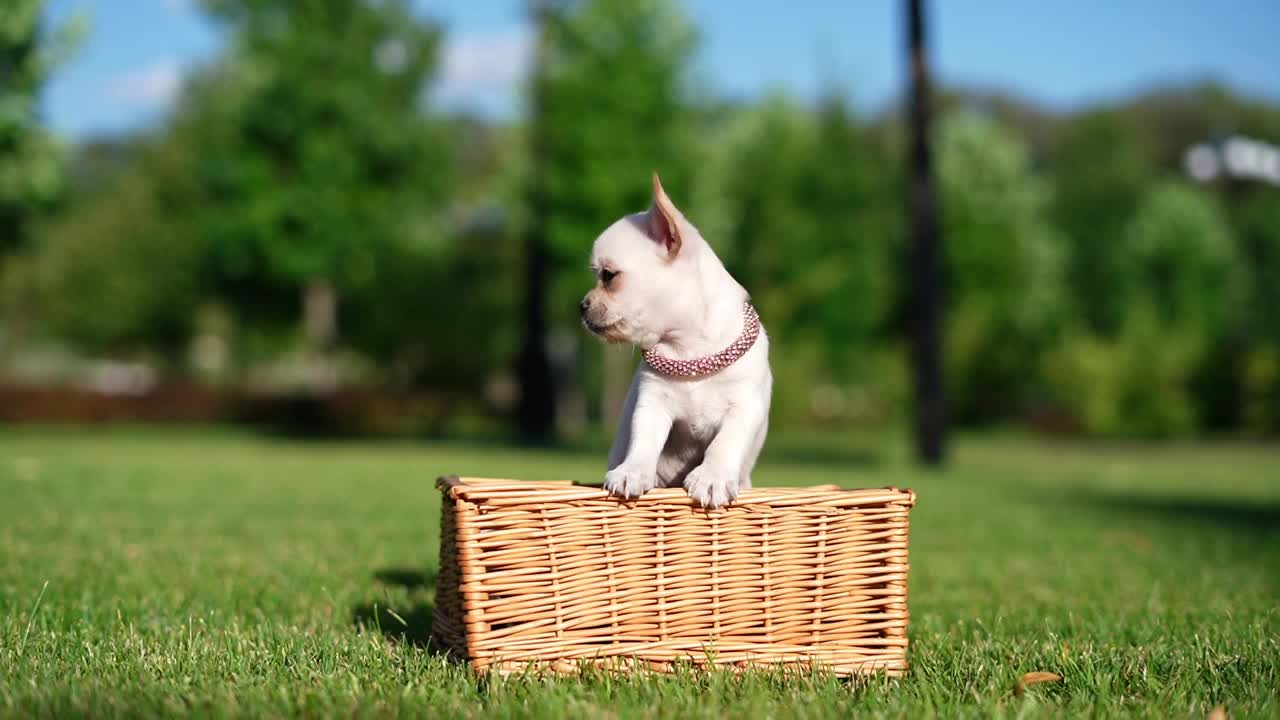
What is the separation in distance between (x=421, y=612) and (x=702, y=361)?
5.48ft

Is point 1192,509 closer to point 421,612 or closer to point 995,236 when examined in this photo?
point 421,612

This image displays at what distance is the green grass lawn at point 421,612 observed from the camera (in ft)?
9.66

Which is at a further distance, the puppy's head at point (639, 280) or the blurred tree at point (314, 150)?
the blurred tree at point (314, 150)

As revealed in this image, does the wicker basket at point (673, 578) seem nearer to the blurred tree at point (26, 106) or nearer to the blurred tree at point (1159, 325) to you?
the blurred tree at point (26, 106)

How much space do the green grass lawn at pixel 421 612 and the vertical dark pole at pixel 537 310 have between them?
1057 centimetres

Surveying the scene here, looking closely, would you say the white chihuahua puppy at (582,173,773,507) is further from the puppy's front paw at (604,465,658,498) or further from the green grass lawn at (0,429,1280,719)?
the green grass lawn at (0,429,1280,719)

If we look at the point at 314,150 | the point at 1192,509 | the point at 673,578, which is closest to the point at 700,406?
the point at 673,578

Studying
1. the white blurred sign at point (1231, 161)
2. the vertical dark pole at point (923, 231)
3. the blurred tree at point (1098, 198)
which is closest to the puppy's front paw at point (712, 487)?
the vertical dark pole at point (923, 231)

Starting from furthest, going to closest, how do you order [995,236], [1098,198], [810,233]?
1. [1098,198]
2. [995,236]
3. [810,233]

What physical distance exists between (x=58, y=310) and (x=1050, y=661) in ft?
141

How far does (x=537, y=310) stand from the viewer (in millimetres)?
21672

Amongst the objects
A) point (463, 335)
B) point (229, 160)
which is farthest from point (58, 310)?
point (229, 160)

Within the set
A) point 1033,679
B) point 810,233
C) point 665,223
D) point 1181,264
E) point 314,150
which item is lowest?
point 1033,679

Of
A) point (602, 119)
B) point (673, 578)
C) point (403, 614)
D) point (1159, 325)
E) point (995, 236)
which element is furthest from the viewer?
point (995, 236)
